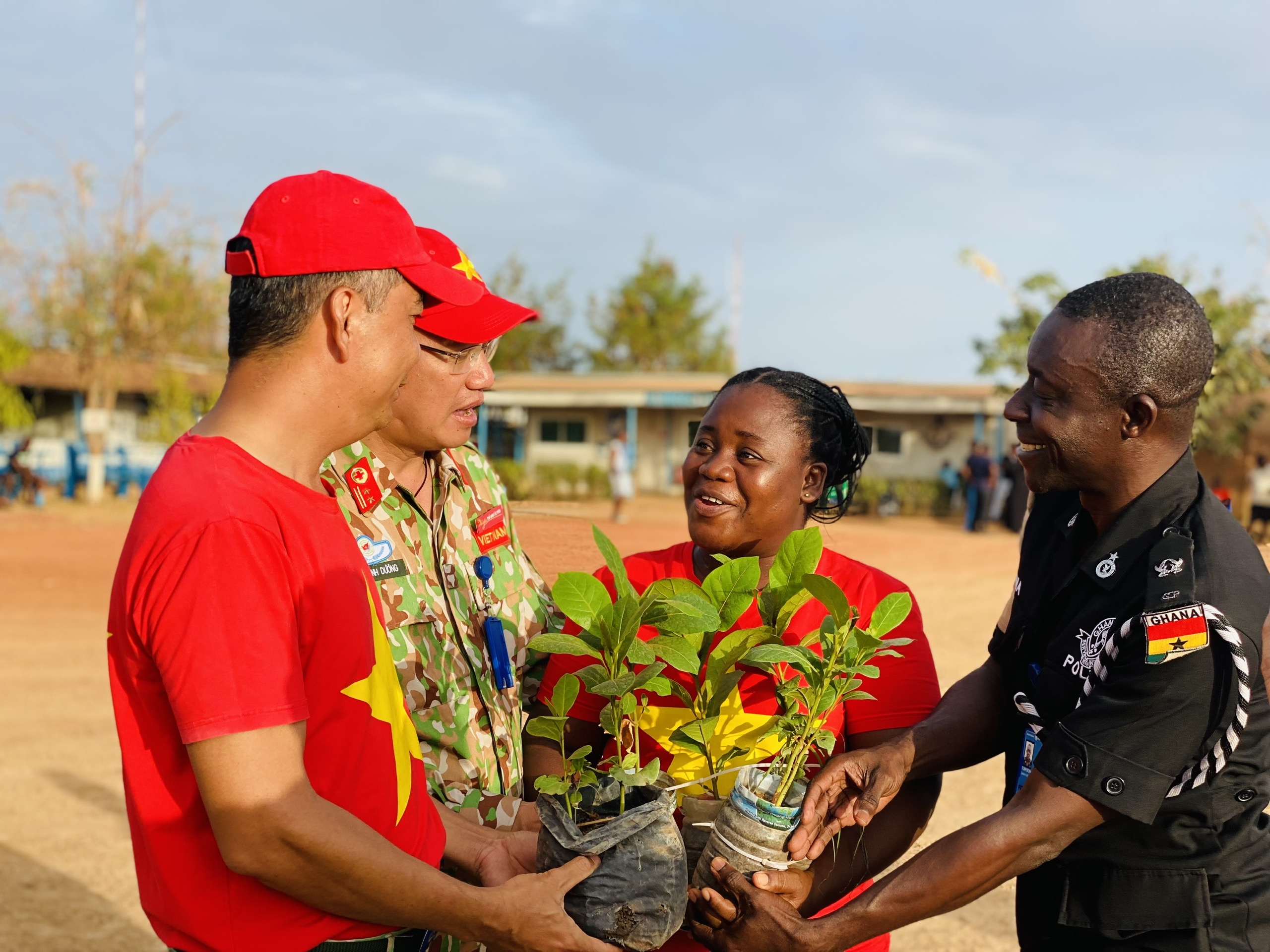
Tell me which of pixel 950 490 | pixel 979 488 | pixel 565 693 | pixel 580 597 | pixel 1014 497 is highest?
pixel 580 597

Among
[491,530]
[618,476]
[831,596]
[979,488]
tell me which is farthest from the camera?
[979,488]

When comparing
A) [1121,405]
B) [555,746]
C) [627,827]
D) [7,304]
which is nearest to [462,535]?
[555,746]

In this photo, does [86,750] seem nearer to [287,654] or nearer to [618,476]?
[287,654]

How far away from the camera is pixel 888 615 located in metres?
2.05

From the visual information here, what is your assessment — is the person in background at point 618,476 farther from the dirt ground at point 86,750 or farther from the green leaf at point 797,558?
the green leaf at point 797,558

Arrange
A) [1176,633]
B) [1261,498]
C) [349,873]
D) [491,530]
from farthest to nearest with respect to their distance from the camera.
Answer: [1261,498]
[491,530]
[1176,633]
[349,873]

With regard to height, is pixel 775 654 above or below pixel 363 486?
below

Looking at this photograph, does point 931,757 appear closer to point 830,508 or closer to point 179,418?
point 830,508

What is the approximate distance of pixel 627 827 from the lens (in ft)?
6.20

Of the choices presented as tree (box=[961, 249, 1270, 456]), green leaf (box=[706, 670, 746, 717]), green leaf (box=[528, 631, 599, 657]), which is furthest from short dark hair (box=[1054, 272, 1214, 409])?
tree (box=[961, 249, 1270, 456])

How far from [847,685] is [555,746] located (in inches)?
31.2

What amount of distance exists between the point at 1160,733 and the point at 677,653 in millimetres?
866

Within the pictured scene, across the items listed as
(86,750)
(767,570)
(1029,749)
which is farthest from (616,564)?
(86,750)

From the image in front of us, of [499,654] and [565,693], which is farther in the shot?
[499,654]
